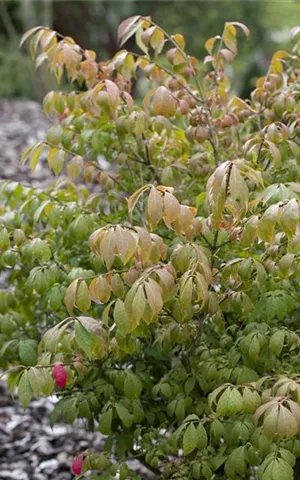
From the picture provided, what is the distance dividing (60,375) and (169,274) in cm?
43

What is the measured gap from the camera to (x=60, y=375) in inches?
83.7

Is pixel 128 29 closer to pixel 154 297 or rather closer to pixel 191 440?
pixel 154 297

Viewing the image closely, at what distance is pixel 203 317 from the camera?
2.26 m

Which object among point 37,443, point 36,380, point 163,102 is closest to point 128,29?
point 163,102

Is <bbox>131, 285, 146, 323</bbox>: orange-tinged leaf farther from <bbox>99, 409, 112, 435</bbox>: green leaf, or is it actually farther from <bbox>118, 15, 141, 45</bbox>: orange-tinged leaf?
<bbox>118, 15, 141, 45</bbox>: orange-tinged leaf

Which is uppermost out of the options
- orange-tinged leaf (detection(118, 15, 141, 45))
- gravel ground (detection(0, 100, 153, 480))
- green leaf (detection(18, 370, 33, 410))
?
orange-tinged leaf (detection(118, 15, 141, 45))

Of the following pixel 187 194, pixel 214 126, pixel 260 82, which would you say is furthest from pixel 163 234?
pixel 260 82

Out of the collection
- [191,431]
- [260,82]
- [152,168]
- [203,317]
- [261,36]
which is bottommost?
[261,36]

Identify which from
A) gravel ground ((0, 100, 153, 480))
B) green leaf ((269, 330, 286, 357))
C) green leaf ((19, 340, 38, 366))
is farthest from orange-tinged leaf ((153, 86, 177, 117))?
gravel ground ((0, 100, 153, 480))

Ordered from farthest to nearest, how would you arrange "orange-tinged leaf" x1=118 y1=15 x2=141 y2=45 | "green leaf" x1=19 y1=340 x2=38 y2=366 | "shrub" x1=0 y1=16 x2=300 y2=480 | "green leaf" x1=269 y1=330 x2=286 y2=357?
"green leaf" x1=19 y1=340 x2=38 y2=366, "orange-tinged leaf" x1=118 y1=15 x2=141 y2=45, "green leaf" x1=269 y1=330 x2=286 y2=357, "shrub" x1=0 y1=16 x2=300 y2=480

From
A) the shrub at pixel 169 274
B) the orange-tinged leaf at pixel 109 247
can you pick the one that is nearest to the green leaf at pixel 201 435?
the shrub at pixel 169 274

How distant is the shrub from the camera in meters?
1.93

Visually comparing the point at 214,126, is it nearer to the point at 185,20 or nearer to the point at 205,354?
the point at 205,354

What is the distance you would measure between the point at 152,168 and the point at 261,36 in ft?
42.8
